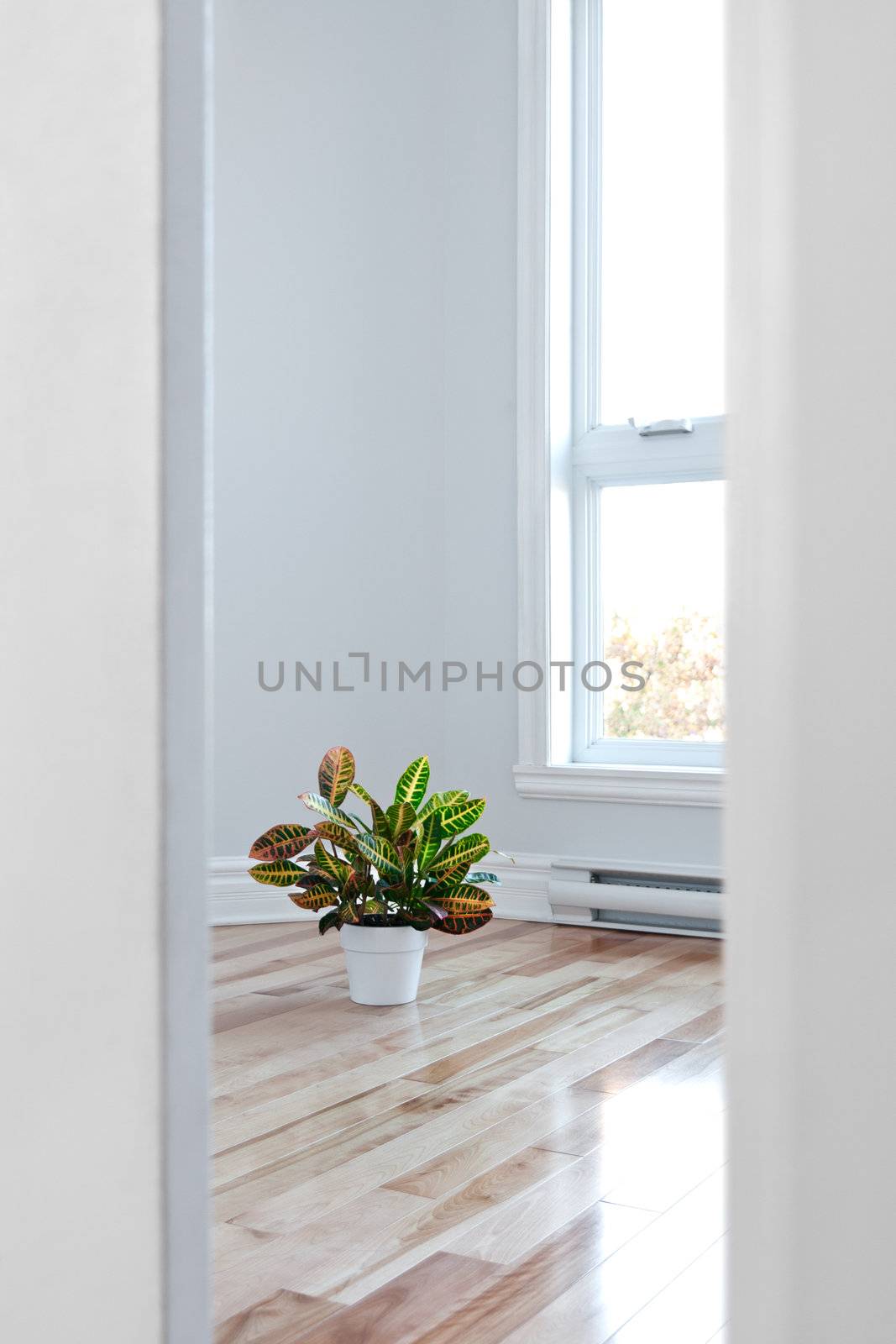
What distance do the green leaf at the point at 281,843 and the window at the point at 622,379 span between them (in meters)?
1.11

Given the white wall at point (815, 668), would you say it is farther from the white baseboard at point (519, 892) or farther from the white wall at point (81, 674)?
the white baseboard at point (519, 892)

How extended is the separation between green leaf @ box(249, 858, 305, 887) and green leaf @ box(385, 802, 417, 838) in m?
0.20

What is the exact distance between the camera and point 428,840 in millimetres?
2496

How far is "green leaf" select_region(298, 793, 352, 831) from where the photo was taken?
8.11ft

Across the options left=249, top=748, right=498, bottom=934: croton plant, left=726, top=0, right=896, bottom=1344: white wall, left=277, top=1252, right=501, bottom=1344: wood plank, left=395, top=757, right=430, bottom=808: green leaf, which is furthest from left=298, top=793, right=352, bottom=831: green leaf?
left=726, top=0, right=896, bottom=1344: white wall

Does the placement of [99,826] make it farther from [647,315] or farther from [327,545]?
[647,315]

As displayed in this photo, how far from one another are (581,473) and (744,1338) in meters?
3.12

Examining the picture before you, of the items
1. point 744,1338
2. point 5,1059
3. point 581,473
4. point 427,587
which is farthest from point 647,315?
point 744,1338

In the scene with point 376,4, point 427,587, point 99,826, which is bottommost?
point 99,826

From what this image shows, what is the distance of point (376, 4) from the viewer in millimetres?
3518

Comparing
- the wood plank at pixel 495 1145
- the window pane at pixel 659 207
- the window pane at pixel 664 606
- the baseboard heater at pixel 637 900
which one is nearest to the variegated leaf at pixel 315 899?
the wood plank at pixel 495 1145

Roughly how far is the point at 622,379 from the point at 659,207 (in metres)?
0.49

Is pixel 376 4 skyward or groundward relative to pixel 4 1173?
skyward

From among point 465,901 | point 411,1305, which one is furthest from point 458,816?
point 411,1305
